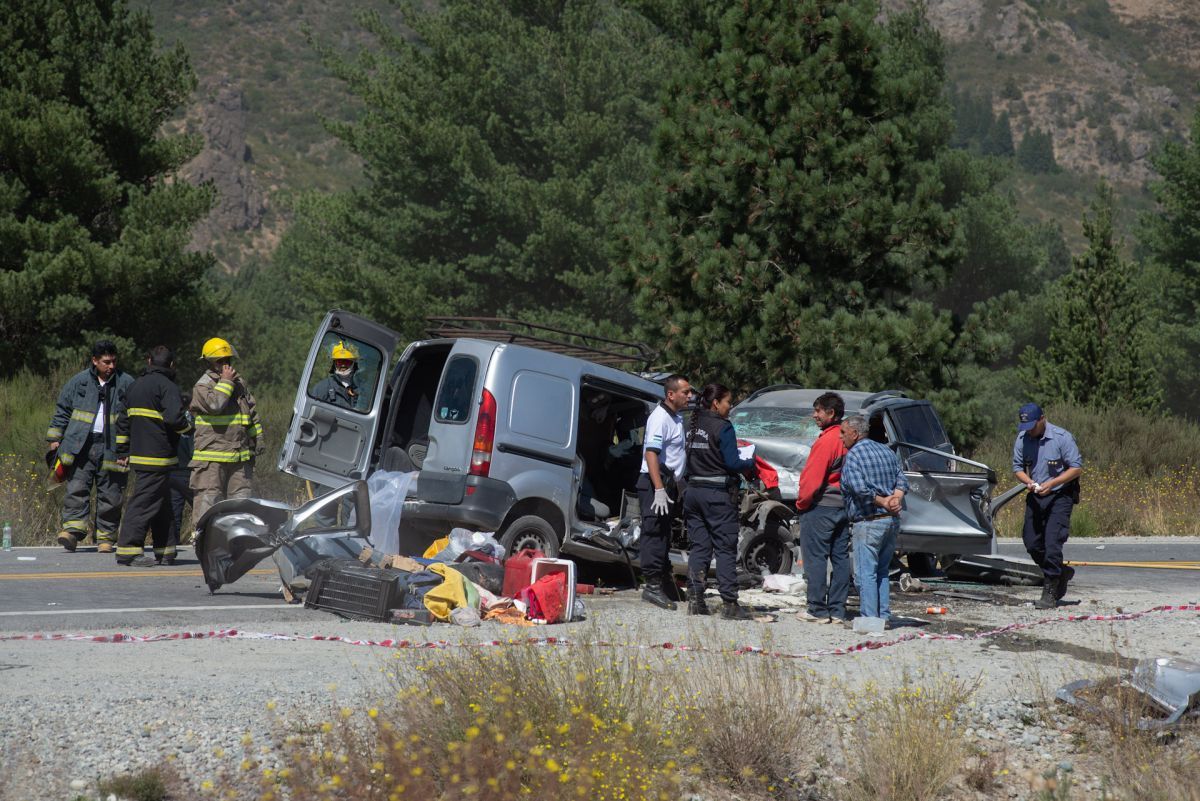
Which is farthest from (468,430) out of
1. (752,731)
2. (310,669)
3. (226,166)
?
(226,166)

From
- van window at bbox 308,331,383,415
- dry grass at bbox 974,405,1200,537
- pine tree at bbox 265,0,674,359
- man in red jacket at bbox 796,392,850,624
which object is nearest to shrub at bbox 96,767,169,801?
man in red jacket at bbox 796,392,850,624

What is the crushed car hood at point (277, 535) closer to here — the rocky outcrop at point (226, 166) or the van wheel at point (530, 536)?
the van wheel at point (530, 536)

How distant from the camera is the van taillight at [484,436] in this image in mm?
10977

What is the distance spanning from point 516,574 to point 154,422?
4129mm

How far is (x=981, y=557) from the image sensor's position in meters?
14.0

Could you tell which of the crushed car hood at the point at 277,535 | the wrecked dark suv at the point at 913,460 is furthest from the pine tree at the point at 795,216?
the crushed car hood at the point at 277,535

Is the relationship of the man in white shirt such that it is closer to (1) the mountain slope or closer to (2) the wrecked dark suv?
(2) the wrecked dark suv

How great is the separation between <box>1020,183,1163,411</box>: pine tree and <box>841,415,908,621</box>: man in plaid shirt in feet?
77.1

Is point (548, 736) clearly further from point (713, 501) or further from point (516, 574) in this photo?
point (713, 501)

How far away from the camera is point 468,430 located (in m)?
11.0

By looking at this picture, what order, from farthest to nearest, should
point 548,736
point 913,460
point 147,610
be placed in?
point 913,460 < point 147,610 < point 548,736

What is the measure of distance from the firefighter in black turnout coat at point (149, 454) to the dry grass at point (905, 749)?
7291mm

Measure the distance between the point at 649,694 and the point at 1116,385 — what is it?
2796cm

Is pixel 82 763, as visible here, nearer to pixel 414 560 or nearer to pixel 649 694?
pixel 649 694
